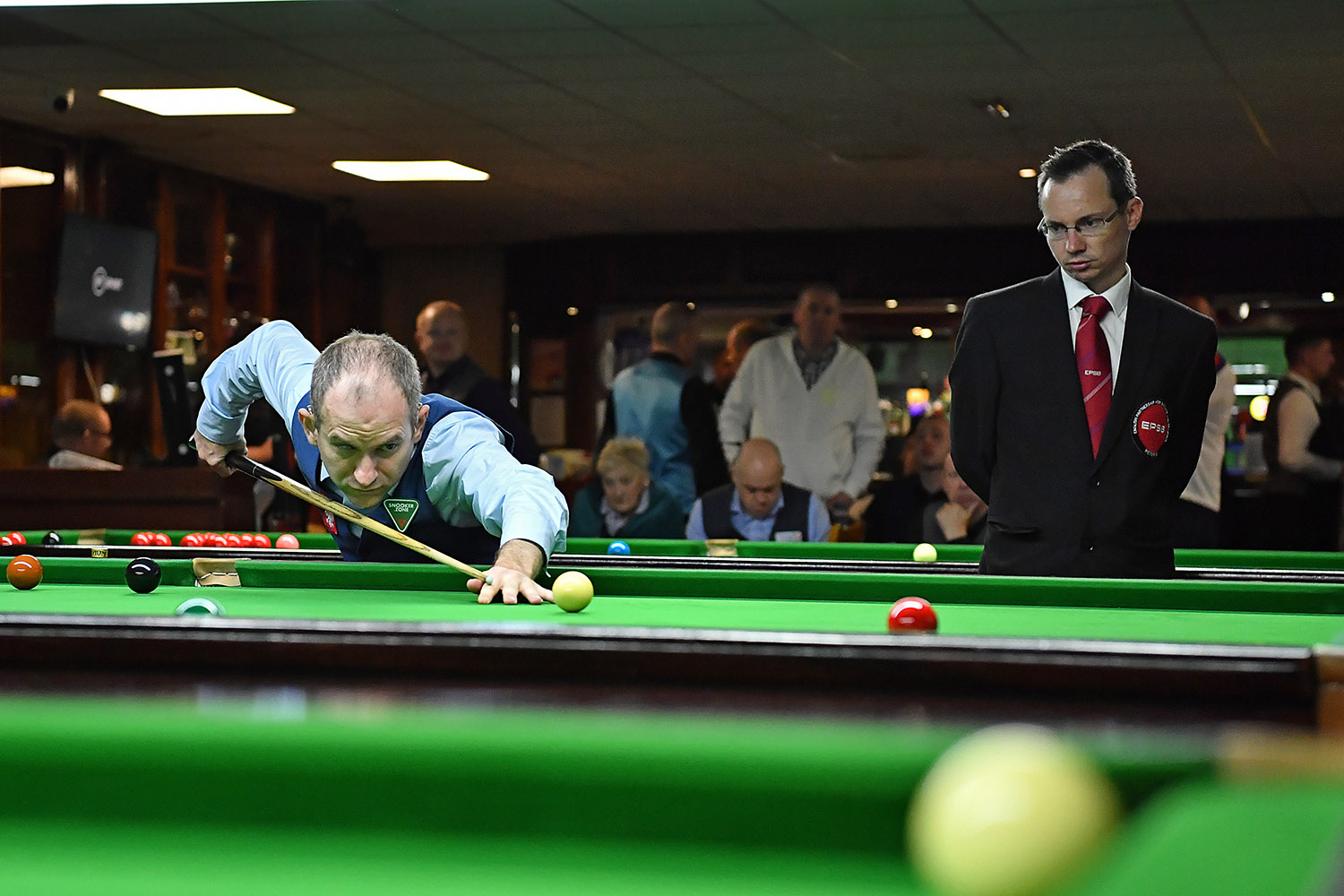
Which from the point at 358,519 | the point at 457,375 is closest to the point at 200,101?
the point at 457,375

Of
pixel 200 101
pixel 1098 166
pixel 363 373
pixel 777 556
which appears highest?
pixel 200 101

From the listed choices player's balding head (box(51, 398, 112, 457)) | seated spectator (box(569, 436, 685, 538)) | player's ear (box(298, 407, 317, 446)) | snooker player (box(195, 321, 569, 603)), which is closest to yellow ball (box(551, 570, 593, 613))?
snooker player (box(195, 321, 569, 603))

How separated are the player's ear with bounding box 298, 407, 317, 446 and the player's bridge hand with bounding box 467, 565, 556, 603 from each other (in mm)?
655

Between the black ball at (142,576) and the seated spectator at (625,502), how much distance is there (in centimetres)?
255

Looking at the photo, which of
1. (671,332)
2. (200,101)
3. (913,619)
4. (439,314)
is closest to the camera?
(913,619)

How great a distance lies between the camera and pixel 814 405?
5973 millimetres

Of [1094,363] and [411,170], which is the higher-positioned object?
[411,170]

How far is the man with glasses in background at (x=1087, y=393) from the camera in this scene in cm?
261

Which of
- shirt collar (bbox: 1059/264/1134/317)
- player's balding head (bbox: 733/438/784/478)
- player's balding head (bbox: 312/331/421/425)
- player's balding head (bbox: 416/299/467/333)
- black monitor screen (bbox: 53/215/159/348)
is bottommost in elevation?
player's balding head (bbox: 733/438/784/478)

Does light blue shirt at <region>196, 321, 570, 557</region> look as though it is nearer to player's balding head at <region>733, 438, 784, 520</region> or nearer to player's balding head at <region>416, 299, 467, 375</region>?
player's balding head at <region>733, 438, 784, 520</region>

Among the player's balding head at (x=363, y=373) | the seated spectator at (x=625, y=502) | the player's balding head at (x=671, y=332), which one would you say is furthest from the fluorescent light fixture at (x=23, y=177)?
the player's balding head at (x=363, y=373)

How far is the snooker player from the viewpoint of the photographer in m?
2.41

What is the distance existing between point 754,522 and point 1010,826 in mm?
3857

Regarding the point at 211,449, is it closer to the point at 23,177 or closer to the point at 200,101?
the point at 200,101
